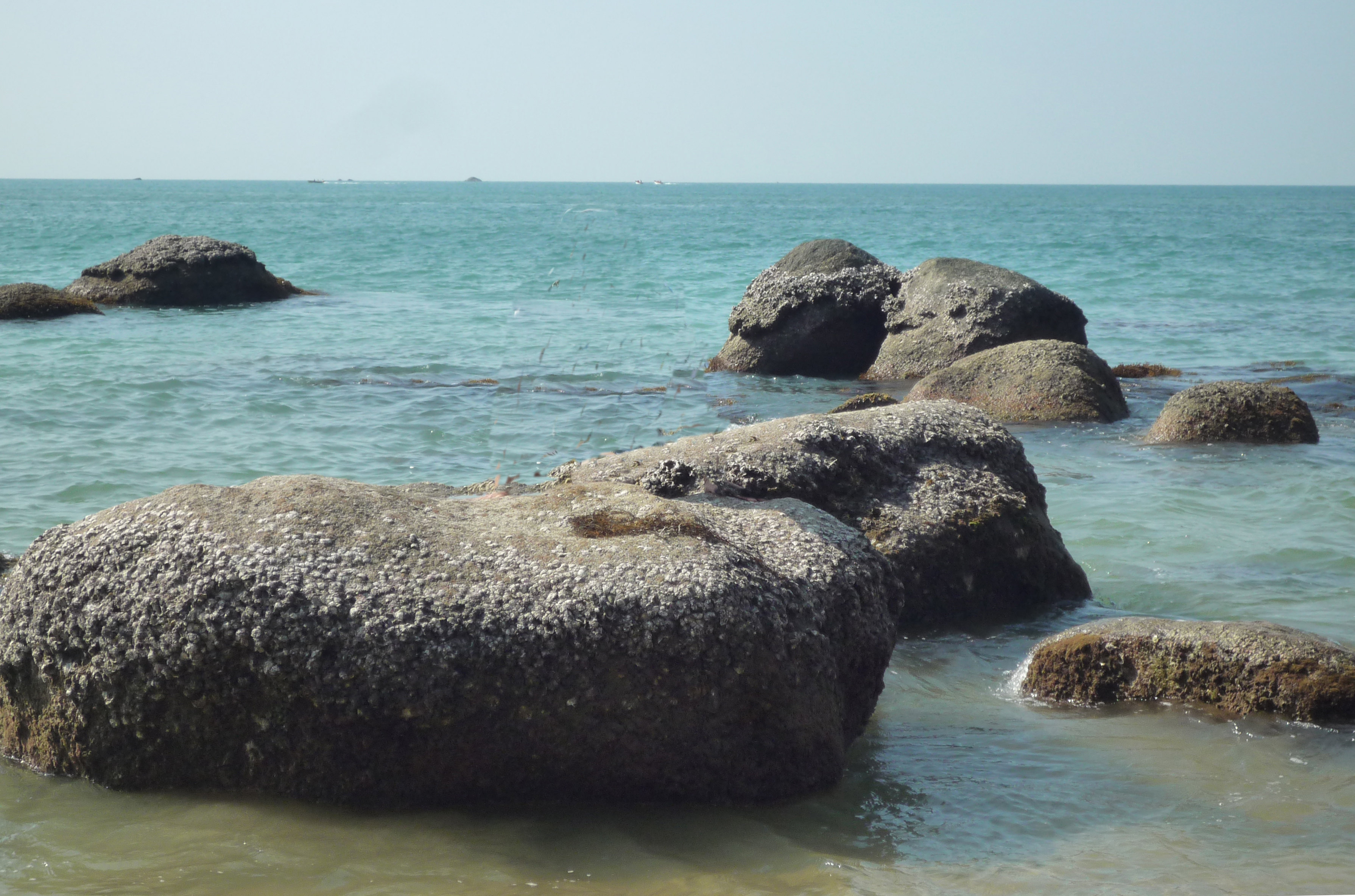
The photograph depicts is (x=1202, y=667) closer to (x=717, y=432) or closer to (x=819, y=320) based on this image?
(x=717, y=432)

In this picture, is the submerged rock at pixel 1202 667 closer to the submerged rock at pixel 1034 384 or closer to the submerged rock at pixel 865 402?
the submerged rock at pixel 865 402

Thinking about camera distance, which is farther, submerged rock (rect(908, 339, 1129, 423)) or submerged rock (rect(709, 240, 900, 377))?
submerged rock (rect(709, 240, 900, 377))

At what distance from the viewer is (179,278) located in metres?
22.2

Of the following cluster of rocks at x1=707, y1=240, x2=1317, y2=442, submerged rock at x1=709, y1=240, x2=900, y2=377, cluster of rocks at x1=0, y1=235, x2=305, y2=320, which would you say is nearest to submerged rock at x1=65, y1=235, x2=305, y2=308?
cluster of rocks at x1=0, y1=235, x2=305, y2=320

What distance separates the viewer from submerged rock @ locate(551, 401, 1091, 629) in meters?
5.63

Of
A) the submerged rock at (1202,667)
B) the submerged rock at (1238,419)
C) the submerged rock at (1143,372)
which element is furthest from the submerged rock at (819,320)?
the submerged rock at (1202,667)

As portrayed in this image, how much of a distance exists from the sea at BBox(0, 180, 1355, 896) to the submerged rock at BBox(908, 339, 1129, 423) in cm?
31

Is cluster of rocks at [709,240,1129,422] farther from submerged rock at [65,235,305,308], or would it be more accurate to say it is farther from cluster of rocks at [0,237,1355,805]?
submerged rock at [65,235,305,308]

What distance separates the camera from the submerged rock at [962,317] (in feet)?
44.1

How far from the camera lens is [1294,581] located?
664cm

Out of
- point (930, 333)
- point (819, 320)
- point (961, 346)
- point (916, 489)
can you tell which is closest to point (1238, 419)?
point (961, 346)

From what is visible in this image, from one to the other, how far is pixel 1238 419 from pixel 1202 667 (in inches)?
251

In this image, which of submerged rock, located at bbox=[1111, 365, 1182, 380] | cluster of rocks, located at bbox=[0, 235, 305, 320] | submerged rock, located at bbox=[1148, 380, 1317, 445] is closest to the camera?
submerged rock, located at bbox=[1148, 380, 1317, 445]

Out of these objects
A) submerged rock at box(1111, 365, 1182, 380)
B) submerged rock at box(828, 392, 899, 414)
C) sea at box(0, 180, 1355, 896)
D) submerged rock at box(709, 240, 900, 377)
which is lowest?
sea at box(0, 180, 1355, 896)
